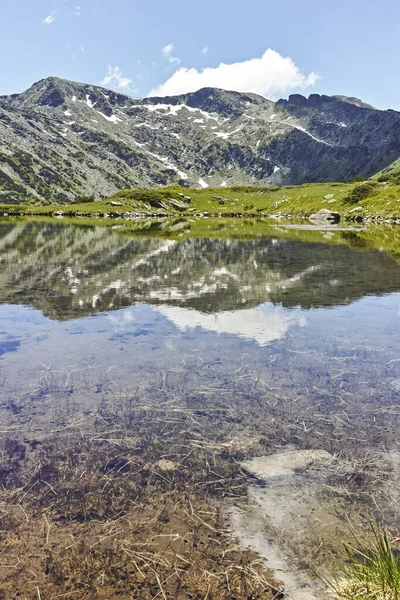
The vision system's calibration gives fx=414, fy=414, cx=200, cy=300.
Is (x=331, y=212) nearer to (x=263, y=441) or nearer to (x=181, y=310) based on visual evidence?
(x=181, y=310)

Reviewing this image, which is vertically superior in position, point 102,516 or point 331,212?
point 331,212

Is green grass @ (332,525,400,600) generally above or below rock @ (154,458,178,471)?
above

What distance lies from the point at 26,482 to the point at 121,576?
3.30 m

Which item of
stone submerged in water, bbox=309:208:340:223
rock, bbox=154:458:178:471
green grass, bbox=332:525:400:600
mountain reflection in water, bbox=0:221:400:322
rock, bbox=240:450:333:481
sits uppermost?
stone submerged in water, bbox=309:208:340:223

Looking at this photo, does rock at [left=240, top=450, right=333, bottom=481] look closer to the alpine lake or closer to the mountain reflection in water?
the alpine lake

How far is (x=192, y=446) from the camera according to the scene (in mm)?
9914

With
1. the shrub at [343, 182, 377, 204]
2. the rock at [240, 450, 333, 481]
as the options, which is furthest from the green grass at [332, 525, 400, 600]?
the shrub at [343, 182, 377, 204]

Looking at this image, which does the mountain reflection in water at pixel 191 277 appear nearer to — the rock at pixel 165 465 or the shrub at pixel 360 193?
the rock at pixel 165 465

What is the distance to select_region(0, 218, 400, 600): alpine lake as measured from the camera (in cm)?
652

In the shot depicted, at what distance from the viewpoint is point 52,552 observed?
6742 mm

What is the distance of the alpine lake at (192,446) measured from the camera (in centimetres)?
652

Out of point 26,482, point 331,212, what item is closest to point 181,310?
point 26,482

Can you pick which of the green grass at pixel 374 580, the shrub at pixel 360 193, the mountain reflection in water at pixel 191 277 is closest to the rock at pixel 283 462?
the green grass at pixel 374 580

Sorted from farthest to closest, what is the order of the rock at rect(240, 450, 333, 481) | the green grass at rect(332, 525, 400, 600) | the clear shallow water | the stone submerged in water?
the stone submerged in water → the clear shallow water → the rock at rect(240, 450, 333, 481) → the green grass at rect(332, 525, 400, 600)
